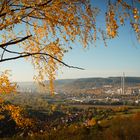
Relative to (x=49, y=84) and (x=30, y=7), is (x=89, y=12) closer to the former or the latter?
(x=30, y=7)

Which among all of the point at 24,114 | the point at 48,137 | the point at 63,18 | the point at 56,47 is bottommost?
the point at 48,137

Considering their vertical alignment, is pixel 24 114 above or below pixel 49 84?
below

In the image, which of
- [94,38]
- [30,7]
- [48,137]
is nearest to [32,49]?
[30,7]

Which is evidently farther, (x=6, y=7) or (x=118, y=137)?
(x=118, y=137)

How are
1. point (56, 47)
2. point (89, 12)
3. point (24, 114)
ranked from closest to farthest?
point (89, 12) < point (56, 47) < point (24, 114)

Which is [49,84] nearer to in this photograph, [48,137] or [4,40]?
[4,40]

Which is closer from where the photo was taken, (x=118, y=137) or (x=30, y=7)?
(x=30, y=7)

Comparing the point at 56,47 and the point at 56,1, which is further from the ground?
the point at 56,1

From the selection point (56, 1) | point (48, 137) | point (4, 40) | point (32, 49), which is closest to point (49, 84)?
point (32, 49)

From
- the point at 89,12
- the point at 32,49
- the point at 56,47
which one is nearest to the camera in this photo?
the point at 89,12
